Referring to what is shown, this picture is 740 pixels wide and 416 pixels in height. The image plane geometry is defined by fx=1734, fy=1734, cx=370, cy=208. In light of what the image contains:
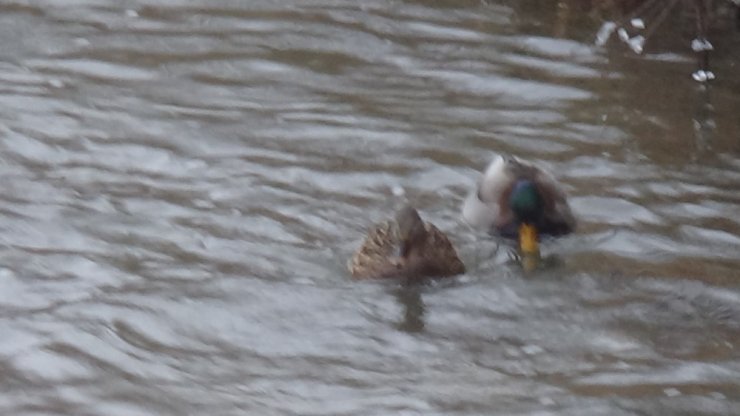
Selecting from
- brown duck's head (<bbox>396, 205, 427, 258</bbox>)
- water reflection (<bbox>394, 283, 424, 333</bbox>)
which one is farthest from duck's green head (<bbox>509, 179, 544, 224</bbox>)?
water reflection (<bbox>394, 283, 424, 333</bbox>)

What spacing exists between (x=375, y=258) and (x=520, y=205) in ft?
4.53

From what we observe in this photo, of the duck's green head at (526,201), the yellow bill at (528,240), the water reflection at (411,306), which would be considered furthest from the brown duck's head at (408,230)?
the duck's green head at (526,201)

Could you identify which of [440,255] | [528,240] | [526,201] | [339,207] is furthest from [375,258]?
[526,201]

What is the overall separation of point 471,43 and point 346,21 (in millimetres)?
1142

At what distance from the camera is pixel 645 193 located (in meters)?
10.4

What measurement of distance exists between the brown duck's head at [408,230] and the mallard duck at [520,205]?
2.86 feet

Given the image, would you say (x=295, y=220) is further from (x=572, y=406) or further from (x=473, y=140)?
(x=572, y=406)

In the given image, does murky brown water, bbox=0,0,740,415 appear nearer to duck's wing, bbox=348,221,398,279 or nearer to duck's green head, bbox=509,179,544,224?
duck's wing, bbox=348,221,398,279

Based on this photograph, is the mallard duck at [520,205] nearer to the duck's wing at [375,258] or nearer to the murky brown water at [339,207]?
the murky brown water at [339,207]

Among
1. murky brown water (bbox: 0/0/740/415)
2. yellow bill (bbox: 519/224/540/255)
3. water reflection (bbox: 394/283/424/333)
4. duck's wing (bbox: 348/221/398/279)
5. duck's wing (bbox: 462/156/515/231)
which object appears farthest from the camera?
duck's wing (bbox: 462/156/515/231)

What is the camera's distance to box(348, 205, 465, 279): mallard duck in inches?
353

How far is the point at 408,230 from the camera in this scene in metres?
9.07

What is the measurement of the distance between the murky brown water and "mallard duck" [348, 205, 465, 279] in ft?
0.36

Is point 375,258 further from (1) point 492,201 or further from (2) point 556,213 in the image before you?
(2) point 556,213
